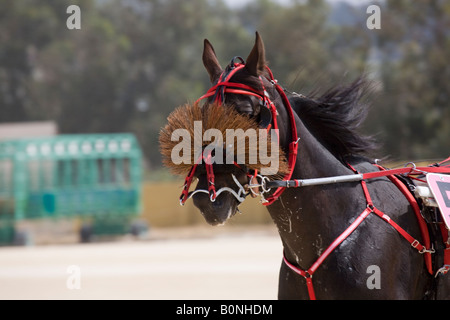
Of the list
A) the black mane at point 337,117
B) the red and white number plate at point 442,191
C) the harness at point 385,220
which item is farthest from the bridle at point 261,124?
the red and white number plate at point 442,191

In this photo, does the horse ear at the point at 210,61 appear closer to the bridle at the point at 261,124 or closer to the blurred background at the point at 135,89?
the bridle at the point at 261,124

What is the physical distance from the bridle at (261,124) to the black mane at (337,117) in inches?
12.9

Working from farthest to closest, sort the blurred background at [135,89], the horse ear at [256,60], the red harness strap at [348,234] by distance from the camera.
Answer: the blurred background at [135,89] → the red harness strap at [348,234] → the horse ear at [256,60]

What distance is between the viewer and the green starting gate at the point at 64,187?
55.9ft

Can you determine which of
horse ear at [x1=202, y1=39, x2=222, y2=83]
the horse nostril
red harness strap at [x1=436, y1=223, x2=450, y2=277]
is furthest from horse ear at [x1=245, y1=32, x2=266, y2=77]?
red harness strap at [x1=436, y1=223, x2=450, y2=277]

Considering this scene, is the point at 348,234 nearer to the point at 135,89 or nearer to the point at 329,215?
the point at 329,215

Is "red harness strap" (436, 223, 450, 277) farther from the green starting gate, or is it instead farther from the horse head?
the green starting gate

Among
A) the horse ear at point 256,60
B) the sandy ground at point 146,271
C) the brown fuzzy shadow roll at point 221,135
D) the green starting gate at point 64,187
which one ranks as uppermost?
the horse ear at point 256,60

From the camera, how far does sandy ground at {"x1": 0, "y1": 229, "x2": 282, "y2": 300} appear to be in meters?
8.37

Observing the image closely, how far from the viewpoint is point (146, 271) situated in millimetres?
10734

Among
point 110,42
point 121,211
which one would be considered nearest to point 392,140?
point 121,211

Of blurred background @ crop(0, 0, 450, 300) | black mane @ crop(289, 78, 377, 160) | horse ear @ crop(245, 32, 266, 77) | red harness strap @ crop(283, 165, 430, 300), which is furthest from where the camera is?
blurred background @ crop(0, 0, 450, 300)

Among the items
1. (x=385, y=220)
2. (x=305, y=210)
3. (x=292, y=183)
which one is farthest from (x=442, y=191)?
(x=292, y=183)

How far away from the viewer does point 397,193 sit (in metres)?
3.91
